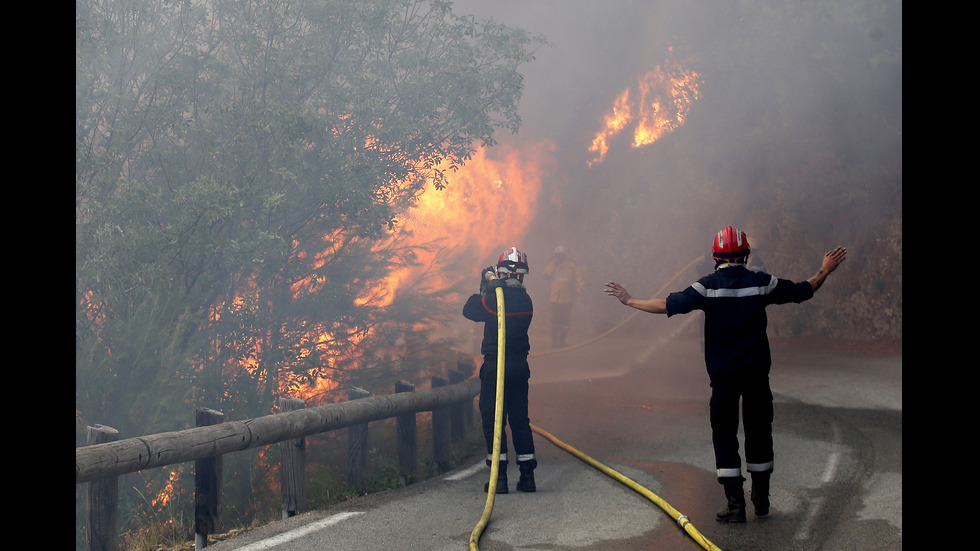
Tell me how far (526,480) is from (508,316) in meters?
1.47

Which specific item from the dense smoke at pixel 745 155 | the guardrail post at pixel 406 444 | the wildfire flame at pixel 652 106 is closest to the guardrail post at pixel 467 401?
the guardrail post at pixel 406 444

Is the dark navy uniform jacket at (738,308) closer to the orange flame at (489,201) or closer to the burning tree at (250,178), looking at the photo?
the burning tree at (250,178)

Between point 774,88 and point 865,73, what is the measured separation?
2.64 meters

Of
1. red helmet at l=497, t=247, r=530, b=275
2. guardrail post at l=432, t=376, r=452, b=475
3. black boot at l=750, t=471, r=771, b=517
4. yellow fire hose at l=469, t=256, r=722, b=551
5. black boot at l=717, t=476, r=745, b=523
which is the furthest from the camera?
guardrail post at l=432, t=376, r=452, b=475

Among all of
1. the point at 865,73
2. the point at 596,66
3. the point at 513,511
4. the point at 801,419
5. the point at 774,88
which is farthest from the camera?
the point at 596,66

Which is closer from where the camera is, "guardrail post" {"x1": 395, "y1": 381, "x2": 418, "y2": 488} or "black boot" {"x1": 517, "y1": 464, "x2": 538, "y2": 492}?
"black boot" {"x1": 517, "y1": 464, "x2": 538, "y2": 492}

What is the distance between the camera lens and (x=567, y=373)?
555 inches

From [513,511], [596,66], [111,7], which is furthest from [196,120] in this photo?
[596,66]

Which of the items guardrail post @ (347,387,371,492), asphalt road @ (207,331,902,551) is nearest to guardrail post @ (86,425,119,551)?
asphalt road @ (207,331,902,551)

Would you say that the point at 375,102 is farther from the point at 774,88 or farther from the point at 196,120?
the point at 774,88

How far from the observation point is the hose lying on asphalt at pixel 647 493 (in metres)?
4.80

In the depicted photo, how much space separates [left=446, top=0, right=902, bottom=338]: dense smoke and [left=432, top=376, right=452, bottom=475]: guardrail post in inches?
447

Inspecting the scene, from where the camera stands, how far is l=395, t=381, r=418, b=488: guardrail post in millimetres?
7574

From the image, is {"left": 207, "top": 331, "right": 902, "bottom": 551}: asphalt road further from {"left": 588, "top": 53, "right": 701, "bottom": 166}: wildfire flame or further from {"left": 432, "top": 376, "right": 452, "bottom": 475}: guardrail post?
{"left": 588, "top": 53, "right": 701, "bottom": 166}: wildfire flame
